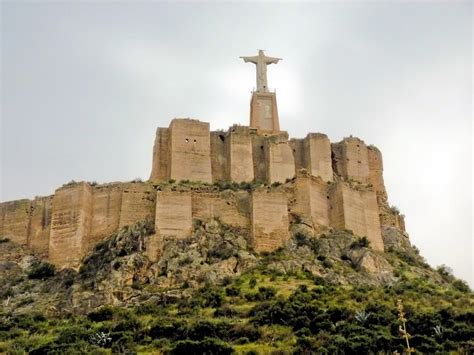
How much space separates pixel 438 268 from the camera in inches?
1981

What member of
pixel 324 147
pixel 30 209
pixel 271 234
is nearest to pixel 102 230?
pixel 30 209

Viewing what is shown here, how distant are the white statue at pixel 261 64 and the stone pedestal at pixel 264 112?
0.84 meters

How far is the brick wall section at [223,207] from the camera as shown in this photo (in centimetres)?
4566

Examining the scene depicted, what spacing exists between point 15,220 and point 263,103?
18.0 meters

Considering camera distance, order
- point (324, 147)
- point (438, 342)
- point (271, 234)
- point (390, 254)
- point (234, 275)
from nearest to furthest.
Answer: point (438, 342) → point (234, 275) → point (271, 234) → point (390, 254) → point (324, 147)

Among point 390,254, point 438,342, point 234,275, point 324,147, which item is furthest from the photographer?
point 324,147

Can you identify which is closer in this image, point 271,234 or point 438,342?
point 438,342

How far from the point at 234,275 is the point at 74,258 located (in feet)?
27.7

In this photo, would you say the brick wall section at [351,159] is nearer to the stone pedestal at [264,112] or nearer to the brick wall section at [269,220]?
the stone pedestal at [264,112]

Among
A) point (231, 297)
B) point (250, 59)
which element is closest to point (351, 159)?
point (250, 59)

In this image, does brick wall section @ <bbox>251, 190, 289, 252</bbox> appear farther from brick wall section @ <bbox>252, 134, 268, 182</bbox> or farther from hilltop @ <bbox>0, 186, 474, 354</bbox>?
brick wall section @ <bbox>252, 134, 268, 182</bbox>

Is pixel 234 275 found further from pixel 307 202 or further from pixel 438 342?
pixel 438 342

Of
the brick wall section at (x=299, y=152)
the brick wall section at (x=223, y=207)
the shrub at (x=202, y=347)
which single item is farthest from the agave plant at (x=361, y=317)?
the brick wall section at (x=299, y=152)

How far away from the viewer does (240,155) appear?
165 feet
